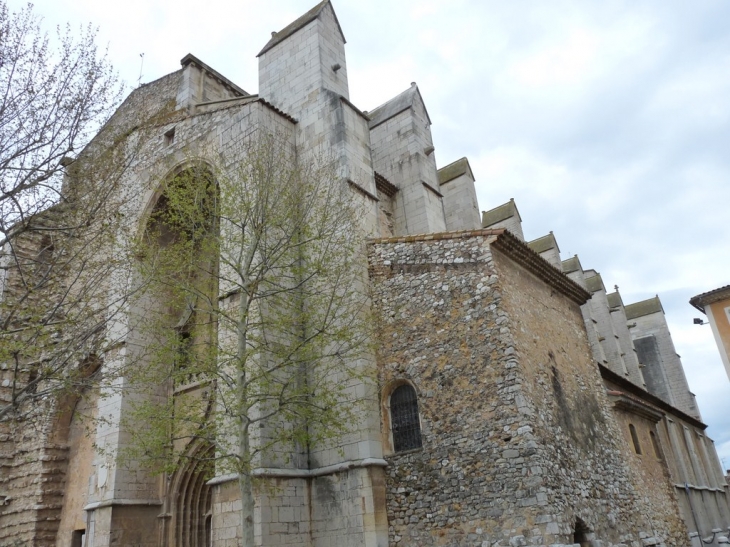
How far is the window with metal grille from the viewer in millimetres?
9516

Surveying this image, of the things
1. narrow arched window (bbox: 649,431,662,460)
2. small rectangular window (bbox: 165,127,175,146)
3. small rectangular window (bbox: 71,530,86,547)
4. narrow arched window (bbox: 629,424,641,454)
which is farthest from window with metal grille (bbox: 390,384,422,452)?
small rectangular window (bbox: 165,127,175,146)

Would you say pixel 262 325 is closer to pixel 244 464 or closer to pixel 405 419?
pixel 244 464

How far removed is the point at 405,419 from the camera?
970 cm

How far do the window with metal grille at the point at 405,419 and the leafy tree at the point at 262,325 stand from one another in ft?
2.23

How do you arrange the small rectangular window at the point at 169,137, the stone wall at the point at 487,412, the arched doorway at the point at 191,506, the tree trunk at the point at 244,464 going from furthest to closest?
the small rectangular window at the point at 169,137
the arched doorway at the point at 191,506
the stone wall at the point at 487,412
the tree trunk at the point at 244,464

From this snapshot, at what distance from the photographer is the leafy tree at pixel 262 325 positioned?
8.34 meters

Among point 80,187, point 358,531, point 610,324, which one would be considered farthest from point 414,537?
point 610,324

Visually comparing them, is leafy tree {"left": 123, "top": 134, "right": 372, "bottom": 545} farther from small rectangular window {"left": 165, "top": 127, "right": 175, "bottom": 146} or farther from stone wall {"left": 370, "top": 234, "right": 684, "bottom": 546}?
small rectangular window {"left": 165, "top": 127, "right": 175, "bottom": 146}

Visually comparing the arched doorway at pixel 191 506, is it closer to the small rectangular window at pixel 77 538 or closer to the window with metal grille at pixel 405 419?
the small rectangular window at pixel 77 538

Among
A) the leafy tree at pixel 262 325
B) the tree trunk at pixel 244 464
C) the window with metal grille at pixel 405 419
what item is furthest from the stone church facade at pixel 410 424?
the tree trunk at pixel 244 464

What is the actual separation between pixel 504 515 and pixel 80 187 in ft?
25.0

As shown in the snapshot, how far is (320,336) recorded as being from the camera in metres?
8.91

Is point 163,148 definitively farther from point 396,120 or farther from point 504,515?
point 504,515

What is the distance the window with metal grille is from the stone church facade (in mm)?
26
